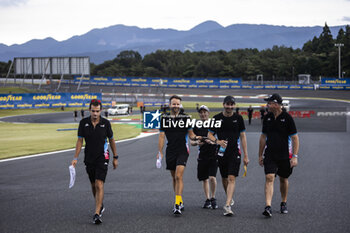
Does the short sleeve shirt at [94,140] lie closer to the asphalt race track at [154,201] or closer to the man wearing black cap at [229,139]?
the asphalt race track at [154,201]

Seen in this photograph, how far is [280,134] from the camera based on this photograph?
761 centimetres

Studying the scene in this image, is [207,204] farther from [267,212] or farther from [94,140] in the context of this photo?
[94,140]

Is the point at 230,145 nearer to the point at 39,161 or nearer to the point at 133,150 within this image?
the point at 39,161

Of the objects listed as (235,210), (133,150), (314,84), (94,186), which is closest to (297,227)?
(235,210)

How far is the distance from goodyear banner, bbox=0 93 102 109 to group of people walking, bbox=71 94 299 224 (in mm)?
48361

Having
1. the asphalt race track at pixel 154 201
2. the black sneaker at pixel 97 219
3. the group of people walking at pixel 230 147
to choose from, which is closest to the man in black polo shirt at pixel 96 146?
the black sneaker at pixel 97 219

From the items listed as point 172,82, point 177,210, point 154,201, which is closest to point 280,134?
point 177,210

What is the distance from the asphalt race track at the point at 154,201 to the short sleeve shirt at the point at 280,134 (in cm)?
99

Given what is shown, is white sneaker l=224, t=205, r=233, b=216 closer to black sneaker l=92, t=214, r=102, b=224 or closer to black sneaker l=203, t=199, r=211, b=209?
black sneaker l=203, t=199, r=211, b=209

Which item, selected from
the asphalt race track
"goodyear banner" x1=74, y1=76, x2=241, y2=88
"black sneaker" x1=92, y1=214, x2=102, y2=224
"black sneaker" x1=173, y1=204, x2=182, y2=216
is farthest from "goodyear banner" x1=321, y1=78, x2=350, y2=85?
"black sneaker" x1=92, y1=214, x2=102, y2=224

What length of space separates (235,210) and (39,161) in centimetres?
938

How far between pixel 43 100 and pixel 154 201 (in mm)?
48997

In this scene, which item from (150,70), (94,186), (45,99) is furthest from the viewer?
(150,70)

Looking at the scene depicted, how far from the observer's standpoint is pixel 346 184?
403 inches
